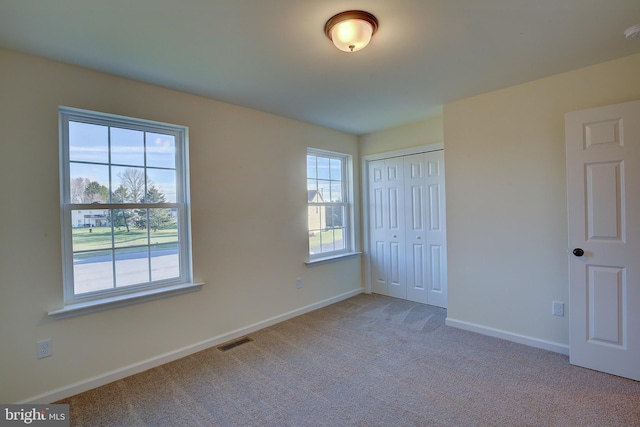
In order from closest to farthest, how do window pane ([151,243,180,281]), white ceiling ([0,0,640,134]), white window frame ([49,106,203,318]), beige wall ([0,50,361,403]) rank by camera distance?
1. white ceiling ([0,0,640,134])
2. beige wall ([0,50,361,403])
3. white window frame ([49,106,203,318])
4. window pane ([151,243,180,281])

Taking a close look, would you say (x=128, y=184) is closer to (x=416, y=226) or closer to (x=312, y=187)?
(x=312, y=187)

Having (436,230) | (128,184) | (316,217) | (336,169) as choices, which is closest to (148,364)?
(128,184)

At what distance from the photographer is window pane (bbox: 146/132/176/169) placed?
2.75 meters

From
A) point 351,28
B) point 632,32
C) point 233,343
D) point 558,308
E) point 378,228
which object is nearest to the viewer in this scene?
point 351,28

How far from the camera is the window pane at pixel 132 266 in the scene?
8.39 ft

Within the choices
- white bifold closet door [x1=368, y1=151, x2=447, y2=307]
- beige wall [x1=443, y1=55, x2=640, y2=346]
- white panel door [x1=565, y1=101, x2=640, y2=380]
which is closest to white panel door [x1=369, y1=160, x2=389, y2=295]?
white bifold closet door [x1=368, y1=151, x2=447, y2=307]

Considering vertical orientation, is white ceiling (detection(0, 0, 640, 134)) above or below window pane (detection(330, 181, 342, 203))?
above

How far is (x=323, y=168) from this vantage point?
170 inches

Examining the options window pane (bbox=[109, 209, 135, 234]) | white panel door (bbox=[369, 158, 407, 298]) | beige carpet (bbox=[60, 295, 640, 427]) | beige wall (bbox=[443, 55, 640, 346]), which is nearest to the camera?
beige carpet (bbox=[60, 295, 640, 427])

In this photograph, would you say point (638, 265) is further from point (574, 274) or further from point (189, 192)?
point (189, 192)

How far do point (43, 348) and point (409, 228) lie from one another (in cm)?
386

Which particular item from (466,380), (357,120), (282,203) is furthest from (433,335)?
(357,120)

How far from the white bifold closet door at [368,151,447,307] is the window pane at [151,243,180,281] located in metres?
2.79

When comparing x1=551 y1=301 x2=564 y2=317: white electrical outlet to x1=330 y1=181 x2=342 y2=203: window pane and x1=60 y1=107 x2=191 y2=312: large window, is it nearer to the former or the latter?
x1=330 y1=181 x2=342 y2=203: window pane
